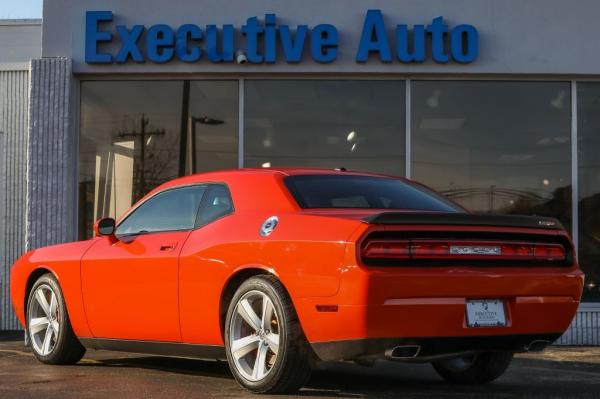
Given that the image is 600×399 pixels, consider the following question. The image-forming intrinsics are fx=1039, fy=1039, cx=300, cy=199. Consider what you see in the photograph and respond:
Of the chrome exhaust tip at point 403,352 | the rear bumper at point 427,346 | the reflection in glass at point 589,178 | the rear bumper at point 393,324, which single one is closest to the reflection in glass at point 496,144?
the reflection in glass at point 589,178

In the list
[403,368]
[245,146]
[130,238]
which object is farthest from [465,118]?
[130,238]

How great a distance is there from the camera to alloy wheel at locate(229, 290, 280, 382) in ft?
19.3

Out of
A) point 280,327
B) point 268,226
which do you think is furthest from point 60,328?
point 280,327

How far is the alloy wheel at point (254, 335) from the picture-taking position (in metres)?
5.89

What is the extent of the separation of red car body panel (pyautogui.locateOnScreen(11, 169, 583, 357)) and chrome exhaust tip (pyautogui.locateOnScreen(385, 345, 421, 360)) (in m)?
0.10

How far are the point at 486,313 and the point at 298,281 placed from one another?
1.05m

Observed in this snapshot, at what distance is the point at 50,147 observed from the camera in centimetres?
1234

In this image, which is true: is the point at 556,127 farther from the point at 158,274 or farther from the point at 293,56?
the point at 158,274

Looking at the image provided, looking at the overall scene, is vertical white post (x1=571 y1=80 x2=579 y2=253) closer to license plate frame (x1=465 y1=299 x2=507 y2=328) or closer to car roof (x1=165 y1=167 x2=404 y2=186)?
car roof (x1=165 y1=167 x2=404 y2=186)

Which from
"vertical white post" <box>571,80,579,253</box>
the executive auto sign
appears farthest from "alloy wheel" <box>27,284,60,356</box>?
"vertical white post" <box>571,80,579,253</box>

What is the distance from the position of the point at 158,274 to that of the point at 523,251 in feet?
7.70

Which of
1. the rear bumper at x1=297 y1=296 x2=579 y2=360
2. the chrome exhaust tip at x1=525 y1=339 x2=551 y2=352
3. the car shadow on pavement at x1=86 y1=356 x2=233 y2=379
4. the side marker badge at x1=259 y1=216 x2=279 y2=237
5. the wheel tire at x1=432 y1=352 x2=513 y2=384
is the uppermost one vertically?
the side marker badge at x1=259 y1=216 x2=279 y2=237

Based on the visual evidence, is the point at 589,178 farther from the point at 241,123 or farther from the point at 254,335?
the point at 254,335

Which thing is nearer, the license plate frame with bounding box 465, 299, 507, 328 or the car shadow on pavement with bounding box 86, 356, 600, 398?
the license plate frame with bounding box 465, 299, 507, 328
